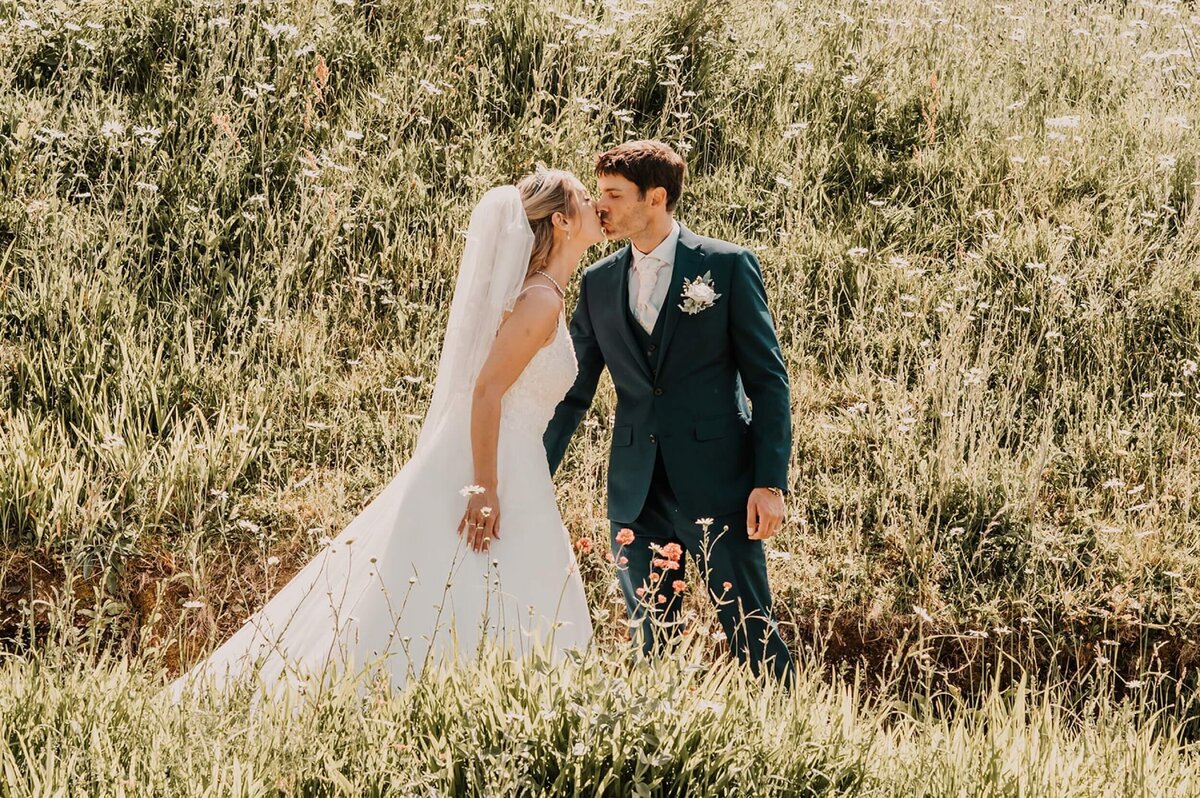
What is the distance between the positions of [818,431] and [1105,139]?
343cm

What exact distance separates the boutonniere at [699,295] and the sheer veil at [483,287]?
53 centimetres

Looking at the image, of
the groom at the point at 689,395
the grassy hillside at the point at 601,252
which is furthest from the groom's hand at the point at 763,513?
the grassy hillside at the point at 601,252

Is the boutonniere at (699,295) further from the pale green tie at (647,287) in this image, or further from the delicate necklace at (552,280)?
the delicate necklace at (552,280)

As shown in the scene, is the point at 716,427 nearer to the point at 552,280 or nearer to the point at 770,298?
the point at 552,280

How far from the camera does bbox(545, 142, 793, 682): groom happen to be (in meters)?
3.74

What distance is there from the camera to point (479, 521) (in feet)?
12.0

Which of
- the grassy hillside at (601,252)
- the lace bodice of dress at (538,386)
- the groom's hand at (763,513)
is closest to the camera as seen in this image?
the groom's hand at (763,513)

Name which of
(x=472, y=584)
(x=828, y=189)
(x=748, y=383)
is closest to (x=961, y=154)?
(x=828, y=189)

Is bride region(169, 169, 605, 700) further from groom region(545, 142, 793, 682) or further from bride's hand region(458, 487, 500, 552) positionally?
groom region(545, 142, 793, 682)

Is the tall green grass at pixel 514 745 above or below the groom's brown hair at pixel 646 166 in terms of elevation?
below

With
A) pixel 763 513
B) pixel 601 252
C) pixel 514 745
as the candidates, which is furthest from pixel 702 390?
pixel 601 252

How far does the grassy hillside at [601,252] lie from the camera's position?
15.5 ft

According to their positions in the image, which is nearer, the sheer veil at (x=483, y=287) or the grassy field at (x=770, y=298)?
the sheer veil at (x=483, y=287)

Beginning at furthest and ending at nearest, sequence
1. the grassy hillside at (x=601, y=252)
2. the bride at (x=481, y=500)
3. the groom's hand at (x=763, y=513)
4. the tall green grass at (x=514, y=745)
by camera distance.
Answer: the grassy hillside at (x=601, y=252) → the groom's hand at (x=763, y=513) → the bride at (x=481, y=500) → the tall green grass at (x=514, y=745)
